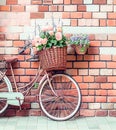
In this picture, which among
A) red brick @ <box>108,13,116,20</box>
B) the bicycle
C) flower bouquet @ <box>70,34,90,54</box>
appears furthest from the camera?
red brick @ <box>108,13,116,20</box>

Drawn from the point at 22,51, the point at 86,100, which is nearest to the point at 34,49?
the point at 22,51

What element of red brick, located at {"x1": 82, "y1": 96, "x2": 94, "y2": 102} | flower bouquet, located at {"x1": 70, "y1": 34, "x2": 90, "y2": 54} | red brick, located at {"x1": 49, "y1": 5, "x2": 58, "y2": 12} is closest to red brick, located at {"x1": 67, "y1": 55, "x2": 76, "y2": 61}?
flower bouquet, located at {"x1": 70, "y1": 34, "x2": 90, "y2": 54}

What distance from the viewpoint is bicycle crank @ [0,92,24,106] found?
204 inches

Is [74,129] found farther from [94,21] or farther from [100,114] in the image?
[94,21]

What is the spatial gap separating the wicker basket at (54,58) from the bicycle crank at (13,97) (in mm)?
583

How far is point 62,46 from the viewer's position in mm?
5016

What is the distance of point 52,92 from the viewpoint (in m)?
5.39

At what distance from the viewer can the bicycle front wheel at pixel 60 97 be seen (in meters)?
5.38

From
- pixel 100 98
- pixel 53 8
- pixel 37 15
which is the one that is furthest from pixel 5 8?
pixel 100 98

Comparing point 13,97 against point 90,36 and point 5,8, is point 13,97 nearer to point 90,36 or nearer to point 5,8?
point 5,8

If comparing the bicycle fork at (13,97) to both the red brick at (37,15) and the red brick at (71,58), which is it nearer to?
the red brick at (71,58)

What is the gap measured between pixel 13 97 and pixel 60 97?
27.4 inches

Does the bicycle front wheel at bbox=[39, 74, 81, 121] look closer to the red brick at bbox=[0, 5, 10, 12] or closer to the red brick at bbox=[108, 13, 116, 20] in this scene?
the red brick at bbox=[108, 13, 116, 20]

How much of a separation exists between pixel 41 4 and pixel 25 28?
43cm
